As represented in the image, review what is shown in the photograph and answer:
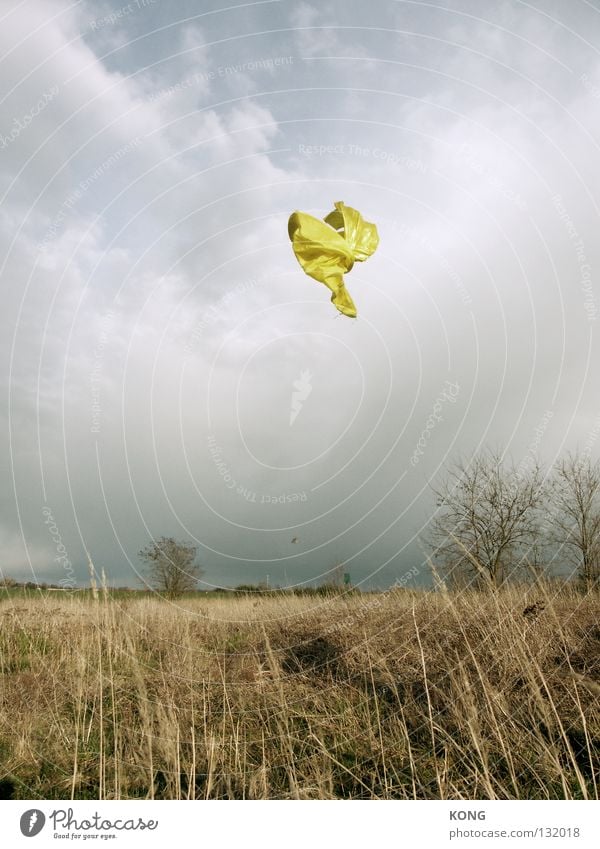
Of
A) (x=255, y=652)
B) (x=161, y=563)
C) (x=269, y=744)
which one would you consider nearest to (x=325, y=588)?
(x=255, y=652)

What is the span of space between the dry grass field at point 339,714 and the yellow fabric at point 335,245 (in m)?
3.40

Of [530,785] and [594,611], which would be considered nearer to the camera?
[530,785]

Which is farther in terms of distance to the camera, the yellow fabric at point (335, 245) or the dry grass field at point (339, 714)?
the yellow fabric at point (335, 245)

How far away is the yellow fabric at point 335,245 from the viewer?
15.9 feet

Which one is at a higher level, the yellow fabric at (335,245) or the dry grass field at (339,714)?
the yellow fabric at (335,245)

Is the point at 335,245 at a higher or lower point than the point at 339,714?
higher

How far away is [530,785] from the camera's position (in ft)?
13.7

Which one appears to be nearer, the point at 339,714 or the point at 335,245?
the point at 335,245

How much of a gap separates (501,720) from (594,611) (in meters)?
5.16

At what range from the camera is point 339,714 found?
18.5ft

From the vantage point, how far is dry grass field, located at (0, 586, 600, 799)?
4.34m

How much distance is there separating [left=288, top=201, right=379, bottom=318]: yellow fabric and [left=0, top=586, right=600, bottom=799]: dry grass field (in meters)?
3.40

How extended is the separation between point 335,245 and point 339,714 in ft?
16.9
